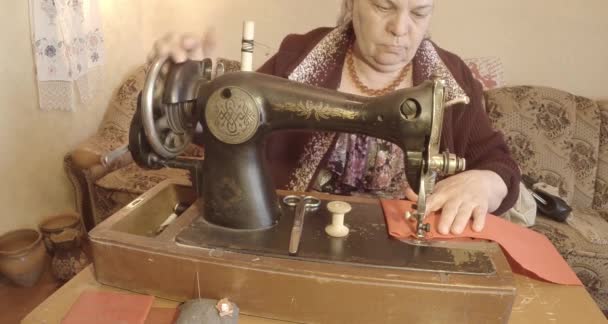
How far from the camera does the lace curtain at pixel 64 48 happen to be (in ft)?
6.74

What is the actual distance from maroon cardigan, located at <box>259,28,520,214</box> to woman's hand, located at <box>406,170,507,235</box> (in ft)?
0.45

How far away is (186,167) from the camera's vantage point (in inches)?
34.0

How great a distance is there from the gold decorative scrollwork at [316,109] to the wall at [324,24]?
71.1 inches

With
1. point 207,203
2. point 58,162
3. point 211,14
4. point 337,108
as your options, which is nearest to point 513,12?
point 211,14

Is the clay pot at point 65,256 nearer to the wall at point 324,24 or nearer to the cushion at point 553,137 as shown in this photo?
the wall at point 324,24

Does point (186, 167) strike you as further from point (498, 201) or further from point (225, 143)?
point (498, 201)

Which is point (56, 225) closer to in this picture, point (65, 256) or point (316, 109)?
point (65, 256)

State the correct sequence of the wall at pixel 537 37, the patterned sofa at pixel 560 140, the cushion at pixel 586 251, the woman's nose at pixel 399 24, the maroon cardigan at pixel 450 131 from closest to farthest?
the woman's nose at pixel 399 24 < the maroon cardigan at pixel 450 131 < the cushion at pixel 586 251 < the patterned sofa at pixel 560 140 < the wall at pixel 537 37

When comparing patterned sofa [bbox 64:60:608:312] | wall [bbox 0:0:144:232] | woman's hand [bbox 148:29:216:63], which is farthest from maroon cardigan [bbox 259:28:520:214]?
wall [bbox 0:0:144:232]

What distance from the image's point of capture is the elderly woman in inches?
43.3

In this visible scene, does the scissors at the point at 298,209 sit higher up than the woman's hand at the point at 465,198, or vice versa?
the woman's hand at the point at 465,198

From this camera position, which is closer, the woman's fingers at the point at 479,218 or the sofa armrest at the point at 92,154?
the woman's fingers at the point at 479,218

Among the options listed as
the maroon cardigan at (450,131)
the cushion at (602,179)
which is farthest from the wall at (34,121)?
the cushion at (602,179)

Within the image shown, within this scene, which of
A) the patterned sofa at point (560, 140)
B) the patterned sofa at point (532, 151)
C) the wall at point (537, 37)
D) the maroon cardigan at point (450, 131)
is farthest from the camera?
→ the wall at point (537, 37)
